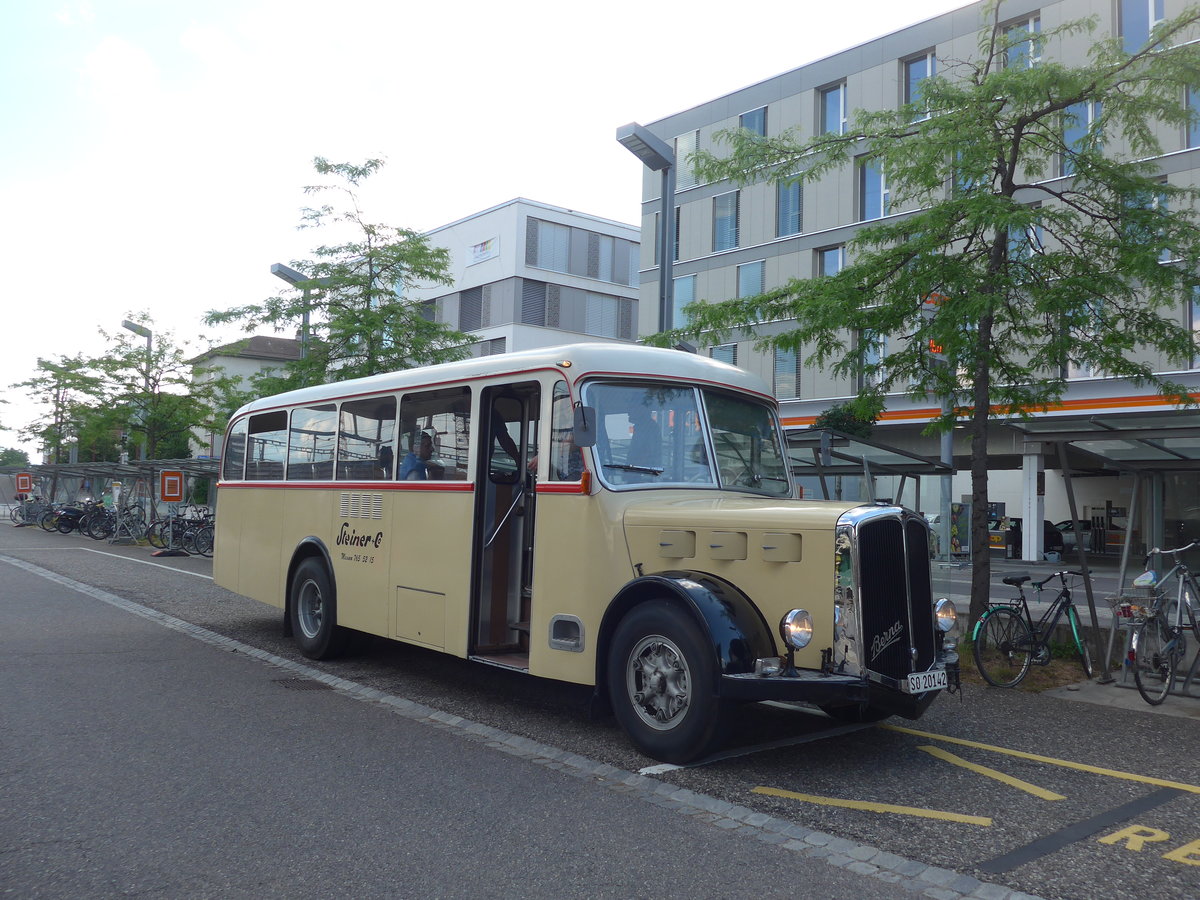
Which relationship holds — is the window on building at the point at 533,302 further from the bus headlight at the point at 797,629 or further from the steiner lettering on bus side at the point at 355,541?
the bus headlight at the point at 797,629

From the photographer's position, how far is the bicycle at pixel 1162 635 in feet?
27.5

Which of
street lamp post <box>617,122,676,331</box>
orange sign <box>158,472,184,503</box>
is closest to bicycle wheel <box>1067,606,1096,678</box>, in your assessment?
street lamp post <box>617,122,676,331</box>

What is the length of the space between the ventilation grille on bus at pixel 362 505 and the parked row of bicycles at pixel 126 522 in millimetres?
18056

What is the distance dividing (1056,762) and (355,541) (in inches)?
234

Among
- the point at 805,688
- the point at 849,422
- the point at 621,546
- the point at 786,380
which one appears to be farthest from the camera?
the point at 786,380

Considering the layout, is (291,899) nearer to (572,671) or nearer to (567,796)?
(567,796)

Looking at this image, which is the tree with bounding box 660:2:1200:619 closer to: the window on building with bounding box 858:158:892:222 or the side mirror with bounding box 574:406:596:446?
the side mirror with bounding box 574:406:596:446

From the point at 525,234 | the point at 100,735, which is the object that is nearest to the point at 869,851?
the point at 100,735

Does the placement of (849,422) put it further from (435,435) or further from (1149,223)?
(435,435)

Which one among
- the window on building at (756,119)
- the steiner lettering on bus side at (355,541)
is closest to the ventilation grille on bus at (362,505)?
the steiner lettering on bus side at (355,541)

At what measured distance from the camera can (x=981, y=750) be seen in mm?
6441

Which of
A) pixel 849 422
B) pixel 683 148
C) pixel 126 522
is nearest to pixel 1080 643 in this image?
pixel 849 422

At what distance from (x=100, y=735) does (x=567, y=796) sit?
3245mm

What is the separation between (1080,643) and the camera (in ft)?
30.9
